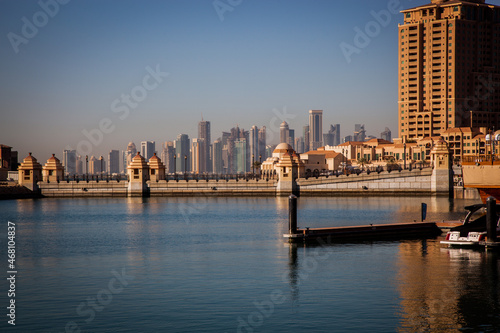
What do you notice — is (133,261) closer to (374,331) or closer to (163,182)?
(374,331)

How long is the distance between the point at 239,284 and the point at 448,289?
33.5 feet

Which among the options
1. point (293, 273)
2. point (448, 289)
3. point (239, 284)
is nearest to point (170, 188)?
point (293, 273)

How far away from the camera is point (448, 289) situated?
3262 cm

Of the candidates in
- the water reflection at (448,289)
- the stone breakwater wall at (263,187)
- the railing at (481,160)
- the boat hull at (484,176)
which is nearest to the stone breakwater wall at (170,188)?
the stone breakwater wall at (263,187)

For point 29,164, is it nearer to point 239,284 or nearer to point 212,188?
point 212,188

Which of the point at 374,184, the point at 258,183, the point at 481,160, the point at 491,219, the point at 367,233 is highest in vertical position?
the point at 481,160

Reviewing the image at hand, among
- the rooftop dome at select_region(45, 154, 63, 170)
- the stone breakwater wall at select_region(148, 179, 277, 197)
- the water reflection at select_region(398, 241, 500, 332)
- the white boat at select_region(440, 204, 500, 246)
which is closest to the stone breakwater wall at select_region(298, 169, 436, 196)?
the stone breakwater wall at select_region(148, 179, 277, 197)

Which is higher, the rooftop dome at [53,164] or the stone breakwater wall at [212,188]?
the rooftop dome at [53,164]

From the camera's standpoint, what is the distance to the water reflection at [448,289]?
26953 millimetres

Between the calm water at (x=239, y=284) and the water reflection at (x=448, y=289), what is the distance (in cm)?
6

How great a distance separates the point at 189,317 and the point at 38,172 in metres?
102

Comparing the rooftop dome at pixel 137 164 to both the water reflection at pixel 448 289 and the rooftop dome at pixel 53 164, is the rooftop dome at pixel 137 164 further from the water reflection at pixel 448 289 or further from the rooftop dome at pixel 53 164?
the water reflection at pixel 448 289

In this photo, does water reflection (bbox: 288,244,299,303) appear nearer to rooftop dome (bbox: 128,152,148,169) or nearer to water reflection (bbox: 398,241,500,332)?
water reflection (bbox: 398,241,500,332)

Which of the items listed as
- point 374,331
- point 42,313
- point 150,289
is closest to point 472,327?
point 374,331
